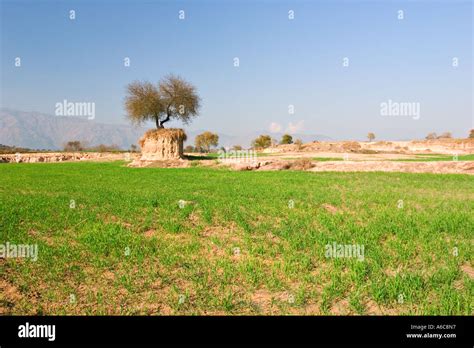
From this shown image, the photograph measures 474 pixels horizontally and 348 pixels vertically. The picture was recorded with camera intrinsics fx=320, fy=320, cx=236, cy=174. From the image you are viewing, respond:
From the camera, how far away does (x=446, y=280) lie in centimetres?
596

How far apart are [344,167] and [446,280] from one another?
23.9 metres

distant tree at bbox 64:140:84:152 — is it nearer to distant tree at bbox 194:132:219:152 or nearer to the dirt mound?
distant tree at bbox 194:132:219:152

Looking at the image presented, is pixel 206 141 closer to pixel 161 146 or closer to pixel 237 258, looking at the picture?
pixel 161 146

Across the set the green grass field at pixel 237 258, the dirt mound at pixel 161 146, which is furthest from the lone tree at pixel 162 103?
the green grass field at pixel 237 258

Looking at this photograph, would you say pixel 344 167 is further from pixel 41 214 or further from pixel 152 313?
pixel 152 313

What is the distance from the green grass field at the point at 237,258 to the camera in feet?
17.5
